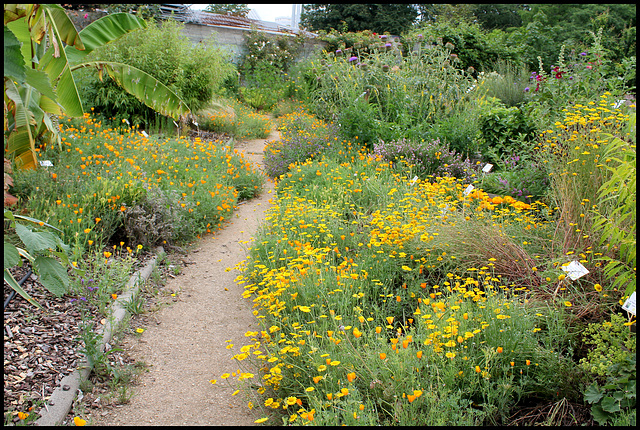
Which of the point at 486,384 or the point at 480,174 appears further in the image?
the point at 480,174

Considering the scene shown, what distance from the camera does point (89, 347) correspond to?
3.10 meters

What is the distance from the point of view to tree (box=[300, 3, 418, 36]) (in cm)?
2958

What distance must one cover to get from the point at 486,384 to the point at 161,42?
10.5 metres

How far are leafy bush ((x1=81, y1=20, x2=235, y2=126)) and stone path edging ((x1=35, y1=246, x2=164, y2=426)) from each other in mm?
6719

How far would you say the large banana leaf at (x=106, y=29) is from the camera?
5.36m

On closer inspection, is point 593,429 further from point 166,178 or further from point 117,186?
point 166,178

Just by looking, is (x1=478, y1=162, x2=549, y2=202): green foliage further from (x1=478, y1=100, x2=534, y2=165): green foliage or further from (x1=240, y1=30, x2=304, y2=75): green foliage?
(x1=240, y1=30, x2=304, y2=75): green foliage

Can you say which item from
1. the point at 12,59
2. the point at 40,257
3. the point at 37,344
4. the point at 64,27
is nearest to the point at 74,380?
the point at 37,344


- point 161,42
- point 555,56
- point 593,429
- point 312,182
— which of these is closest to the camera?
point 593,429

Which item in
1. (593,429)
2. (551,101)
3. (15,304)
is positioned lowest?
(15,304)

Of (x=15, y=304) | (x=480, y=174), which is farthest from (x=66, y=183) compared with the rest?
(x=480, y=174)

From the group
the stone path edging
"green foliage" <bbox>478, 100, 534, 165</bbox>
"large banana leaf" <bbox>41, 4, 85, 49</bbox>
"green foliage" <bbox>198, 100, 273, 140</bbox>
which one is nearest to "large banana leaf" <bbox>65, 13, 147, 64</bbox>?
"large banana leaf" <bbox>41, 4, 85, 49</bbox>

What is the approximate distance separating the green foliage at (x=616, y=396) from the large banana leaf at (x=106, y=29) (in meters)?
5.72

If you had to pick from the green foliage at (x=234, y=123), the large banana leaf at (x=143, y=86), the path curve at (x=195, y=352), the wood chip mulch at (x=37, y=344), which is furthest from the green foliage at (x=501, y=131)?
the green foliage at (x=234, y=123)
